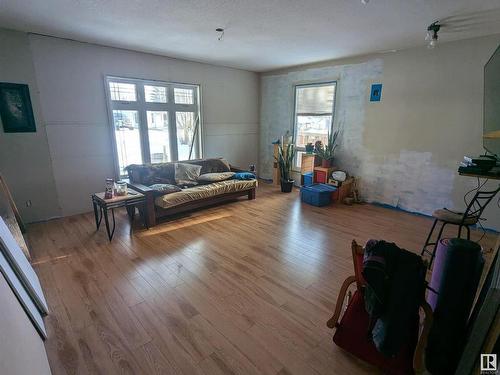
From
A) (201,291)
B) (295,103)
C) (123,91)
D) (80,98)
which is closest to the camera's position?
(201,291)

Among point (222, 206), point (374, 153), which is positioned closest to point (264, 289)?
point (222, 206)

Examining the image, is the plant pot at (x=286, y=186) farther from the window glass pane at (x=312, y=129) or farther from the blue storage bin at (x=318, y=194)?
the window glass pane at (x=312, y=129)

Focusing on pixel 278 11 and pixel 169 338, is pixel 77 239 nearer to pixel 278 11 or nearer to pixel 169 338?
pixel 169 338

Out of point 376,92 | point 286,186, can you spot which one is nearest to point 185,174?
point 286,186

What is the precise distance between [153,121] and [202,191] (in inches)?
69.7

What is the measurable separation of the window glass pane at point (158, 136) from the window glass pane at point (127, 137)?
0.79 feet

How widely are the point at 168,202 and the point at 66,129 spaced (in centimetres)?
191

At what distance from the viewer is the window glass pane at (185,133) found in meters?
5.15

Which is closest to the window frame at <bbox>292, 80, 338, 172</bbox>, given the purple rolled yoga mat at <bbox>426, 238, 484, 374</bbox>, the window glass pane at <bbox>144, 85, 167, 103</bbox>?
the window glass pane at <bbox>144, 85, 167, 103</bbox>

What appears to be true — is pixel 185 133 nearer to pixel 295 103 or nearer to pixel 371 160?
pixel 295 103

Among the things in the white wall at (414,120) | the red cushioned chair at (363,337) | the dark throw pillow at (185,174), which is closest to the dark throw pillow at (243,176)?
the dark throw pillow at (185,174)

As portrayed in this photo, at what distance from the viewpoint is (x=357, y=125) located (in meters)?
4.75

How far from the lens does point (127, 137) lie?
449cm
